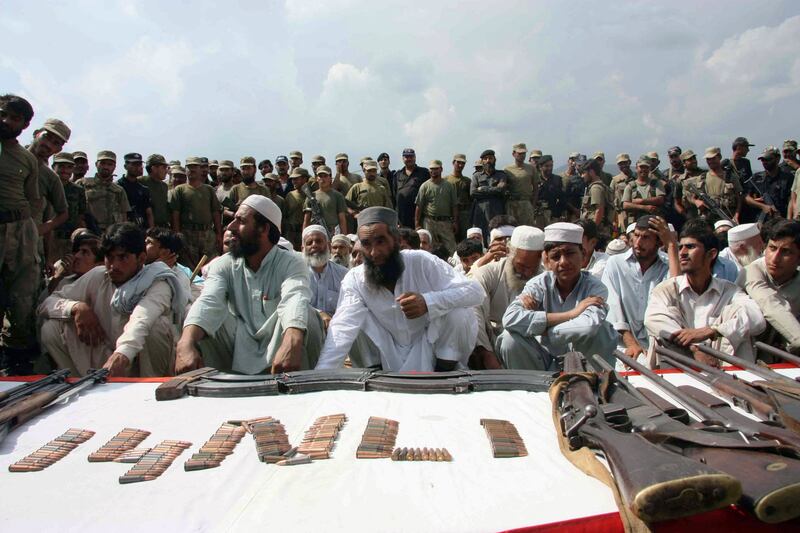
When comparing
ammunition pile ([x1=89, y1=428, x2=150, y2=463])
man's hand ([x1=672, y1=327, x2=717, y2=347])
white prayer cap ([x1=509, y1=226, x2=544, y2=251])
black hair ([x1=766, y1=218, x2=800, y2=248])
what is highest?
white prayer cap ([x1=509, y1=226, x2=544, y2=251])

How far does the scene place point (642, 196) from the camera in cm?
1045

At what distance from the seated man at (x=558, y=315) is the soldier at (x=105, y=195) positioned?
623 centimetres

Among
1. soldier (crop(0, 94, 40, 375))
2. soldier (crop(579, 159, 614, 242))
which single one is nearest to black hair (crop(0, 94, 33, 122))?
soldier (crop(0, 94, 40, 375))

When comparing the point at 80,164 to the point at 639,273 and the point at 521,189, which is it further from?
the point at 639,273

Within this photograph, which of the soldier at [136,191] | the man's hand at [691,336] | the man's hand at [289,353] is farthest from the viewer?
the soldier at [136,191]

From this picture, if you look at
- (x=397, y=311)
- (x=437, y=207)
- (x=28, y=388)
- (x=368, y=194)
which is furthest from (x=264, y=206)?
(x=437, y=207)

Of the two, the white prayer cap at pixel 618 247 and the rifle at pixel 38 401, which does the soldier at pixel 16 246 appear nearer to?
the rifle at pixel 38 401

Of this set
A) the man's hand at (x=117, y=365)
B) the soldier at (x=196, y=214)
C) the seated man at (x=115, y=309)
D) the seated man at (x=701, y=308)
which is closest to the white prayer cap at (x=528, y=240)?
the seated man at (x=701, y=308)

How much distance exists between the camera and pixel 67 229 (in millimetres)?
7426

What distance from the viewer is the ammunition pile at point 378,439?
2.10m

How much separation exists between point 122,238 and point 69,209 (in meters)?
3.80

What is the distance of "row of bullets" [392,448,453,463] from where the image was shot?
206 centimetres

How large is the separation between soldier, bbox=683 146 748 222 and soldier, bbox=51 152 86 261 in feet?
30.9

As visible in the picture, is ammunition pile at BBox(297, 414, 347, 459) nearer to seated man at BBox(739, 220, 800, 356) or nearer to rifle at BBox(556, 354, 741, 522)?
rifle at BBox(556, 354, 741, 522)
